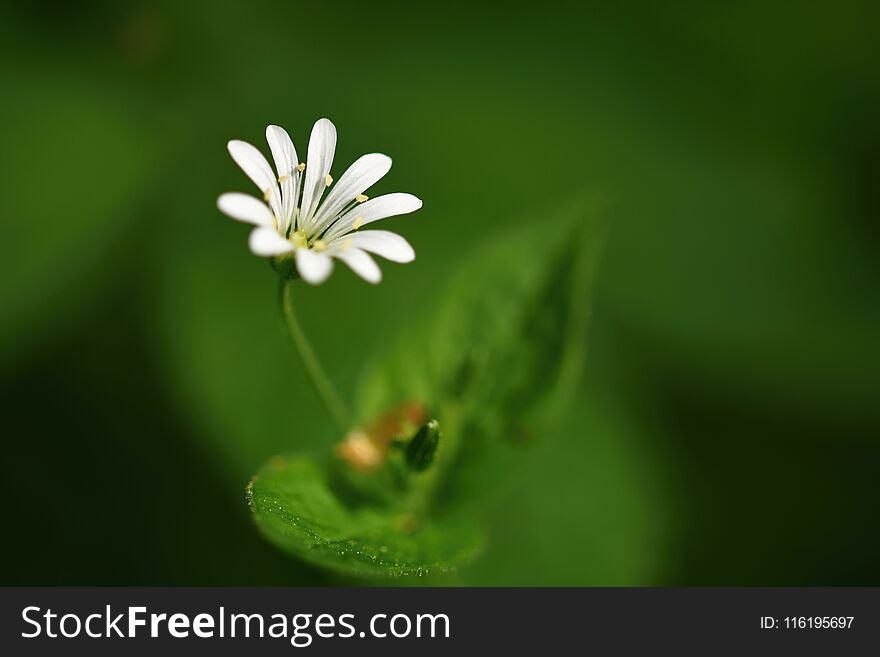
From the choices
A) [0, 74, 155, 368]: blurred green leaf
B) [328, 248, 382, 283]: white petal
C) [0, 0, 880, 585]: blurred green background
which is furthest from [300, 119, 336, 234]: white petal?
[0, 74, 155, 368]: blurred green leaf

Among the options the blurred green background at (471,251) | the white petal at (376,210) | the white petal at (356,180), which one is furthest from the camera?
the blurred green background at (471,251)

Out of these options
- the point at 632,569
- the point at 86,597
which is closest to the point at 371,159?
the point at 86,597

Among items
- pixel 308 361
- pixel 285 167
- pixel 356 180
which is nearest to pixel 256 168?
pixel 285 167

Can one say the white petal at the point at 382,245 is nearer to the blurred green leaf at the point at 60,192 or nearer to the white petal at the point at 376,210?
the white petal at the point at 376,210

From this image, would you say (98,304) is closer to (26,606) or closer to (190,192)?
(190,192)

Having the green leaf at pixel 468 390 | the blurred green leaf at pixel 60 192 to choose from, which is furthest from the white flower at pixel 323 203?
the blurred green leaf at pixel 60 192

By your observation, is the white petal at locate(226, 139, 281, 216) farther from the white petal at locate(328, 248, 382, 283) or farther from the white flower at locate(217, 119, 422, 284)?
the white petal at locate(328, 248, 382, 283)
